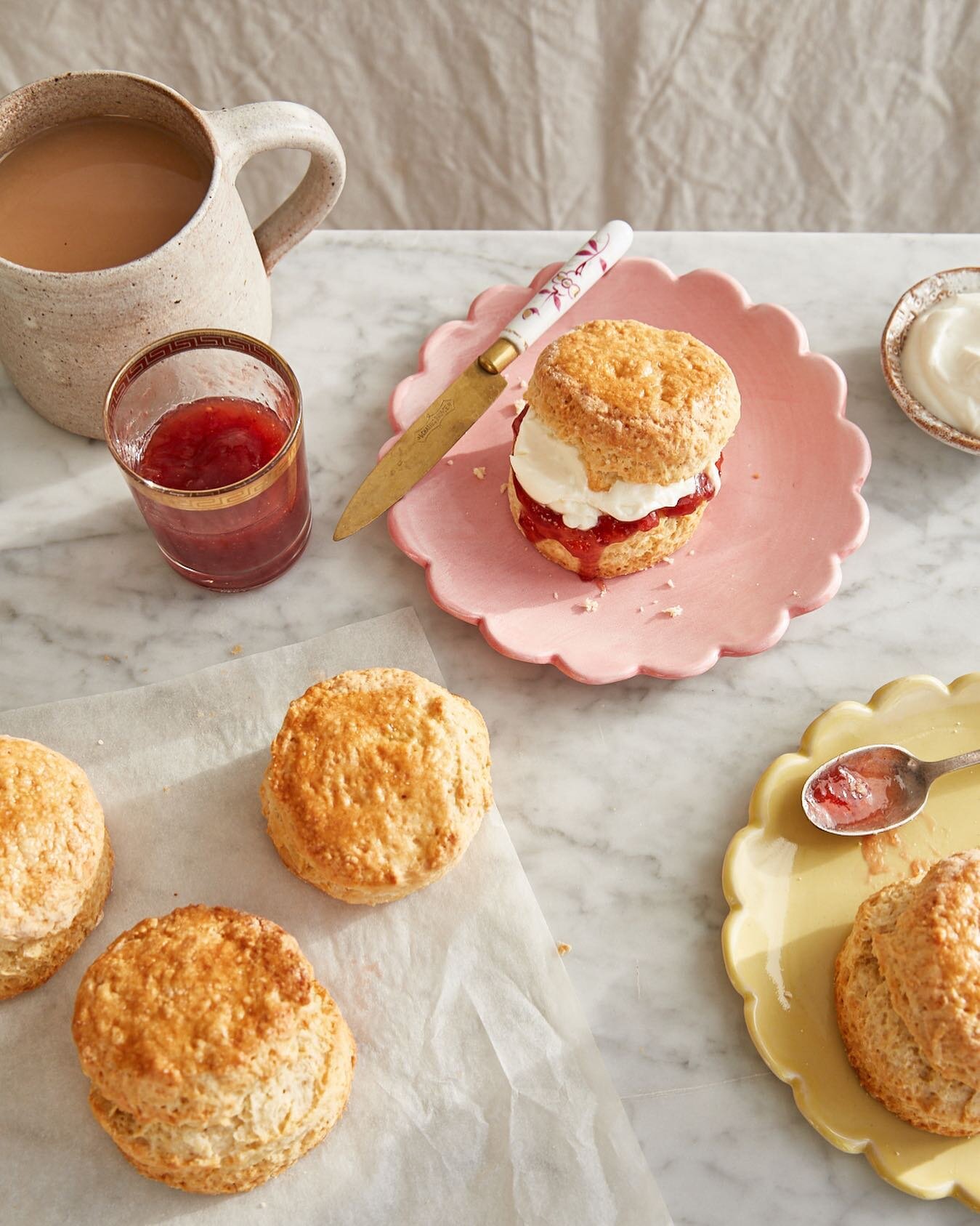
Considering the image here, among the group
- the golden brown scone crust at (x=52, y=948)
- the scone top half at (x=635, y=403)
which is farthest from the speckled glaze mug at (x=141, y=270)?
the golden brown scone crust at (x=52, y=948)

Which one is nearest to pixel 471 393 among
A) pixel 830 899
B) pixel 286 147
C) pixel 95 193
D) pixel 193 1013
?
pixel 286 147

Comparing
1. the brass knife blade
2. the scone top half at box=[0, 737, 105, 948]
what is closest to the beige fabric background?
the brass knife blade

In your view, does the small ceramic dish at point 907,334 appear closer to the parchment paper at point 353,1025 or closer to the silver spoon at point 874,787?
the silver spoon at point 874,787

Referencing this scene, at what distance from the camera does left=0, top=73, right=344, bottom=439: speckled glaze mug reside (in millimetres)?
2213

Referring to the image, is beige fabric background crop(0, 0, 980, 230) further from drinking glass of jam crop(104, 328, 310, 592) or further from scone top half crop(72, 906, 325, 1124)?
scone top half crop(72, 906, 325, 1124)

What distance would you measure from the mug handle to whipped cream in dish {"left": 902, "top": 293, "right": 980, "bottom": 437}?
140cm

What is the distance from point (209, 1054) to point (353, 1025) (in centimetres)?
33

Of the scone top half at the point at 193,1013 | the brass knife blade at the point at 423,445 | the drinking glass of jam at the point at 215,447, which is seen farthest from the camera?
the brass knife blade at the point at 423,445

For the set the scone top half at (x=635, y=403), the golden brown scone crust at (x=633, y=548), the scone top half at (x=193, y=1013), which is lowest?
the scone top half at (x=193, y=1013)

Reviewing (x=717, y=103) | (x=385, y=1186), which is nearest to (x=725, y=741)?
(x=385, y=1186)

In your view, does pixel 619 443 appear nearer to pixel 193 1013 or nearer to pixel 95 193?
pixel 95 193

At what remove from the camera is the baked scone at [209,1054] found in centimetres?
191

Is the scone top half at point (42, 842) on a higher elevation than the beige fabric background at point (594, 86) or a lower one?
lower

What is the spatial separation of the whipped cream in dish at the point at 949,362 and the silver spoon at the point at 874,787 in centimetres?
82
